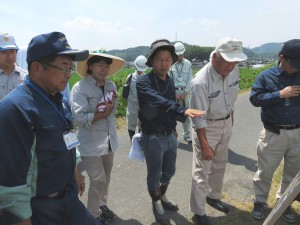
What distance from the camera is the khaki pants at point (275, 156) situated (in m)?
3.44

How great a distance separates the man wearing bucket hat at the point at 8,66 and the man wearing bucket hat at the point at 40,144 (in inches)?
84.0

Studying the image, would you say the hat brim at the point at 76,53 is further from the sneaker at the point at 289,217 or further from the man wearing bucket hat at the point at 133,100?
the man wearing bucket hat at the point at 133,100

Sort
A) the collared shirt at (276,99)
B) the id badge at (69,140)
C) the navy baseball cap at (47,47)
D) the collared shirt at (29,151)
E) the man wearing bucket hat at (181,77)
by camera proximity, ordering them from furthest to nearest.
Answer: the man wearing bucket hat at (181,77)
the collared shirt at (276,99)
the id badge at (69,140)
the navy baseball cap at (47,47)
the collared shirt at (29,151)

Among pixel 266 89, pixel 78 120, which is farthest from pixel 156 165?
pixel 266 89

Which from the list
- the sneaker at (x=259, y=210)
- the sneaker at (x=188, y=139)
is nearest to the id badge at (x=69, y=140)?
the sneaker at (x=259, y=210)

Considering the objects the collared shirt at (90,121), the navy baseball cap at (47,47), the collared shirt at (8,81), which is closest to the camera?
Answer: the navy baseball cap at (47,47)

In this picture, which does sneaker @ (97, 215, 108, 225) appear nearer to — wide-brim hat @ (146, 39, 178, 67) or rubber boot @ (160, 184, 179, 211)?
rubber boot @ (160, 184, 179, 211)

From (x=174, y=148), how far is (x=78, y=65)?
1419mm

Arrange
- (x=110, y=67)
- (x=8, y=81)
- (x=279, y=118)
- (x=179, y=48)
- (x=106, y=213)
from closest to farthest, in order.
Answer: (x=279, y=118) → (x=110, y=67) → (x=106, y=213) → (x=8, y=81) → (x=179, y=48)

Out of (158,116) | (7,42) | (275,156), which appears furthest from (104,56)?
(275,156)

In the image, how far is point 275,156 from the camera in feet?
11.6

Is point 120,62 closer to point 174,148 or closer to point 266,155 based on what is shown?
point 174,148

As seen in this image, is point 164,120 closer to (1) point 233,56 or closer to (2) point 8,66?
(1) point 233,56

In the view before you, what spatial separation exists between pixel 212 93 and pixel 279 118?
0.83 metres
